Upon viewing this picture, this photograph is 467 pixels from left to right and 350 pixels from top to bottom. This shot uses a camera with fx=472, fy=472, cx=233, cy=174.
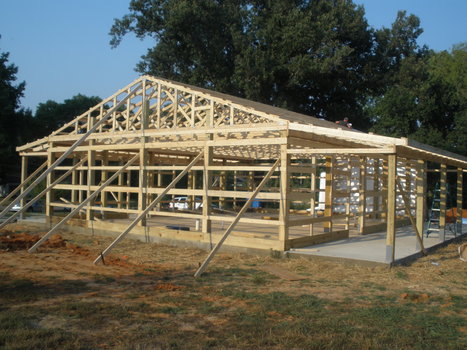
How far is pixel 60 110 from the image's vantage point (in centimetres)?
4231

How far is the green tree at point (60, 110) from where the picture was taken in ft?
131

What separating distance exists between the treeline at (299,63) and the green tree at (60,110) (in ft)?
24.8

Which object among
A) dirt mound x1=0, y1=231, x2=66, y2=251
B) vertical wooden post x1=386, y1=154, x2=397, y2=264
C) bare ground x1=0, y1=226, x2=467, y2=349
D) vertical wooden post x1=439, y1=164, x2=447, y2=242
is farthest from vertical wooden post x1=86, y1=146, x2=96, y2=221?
vertical wooden post x1=439, y1=164, x2=447, y2=242

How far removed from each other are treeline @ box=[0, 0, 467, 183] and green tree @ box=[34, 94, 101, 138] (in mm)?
7546

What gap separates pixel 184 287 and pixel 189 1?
23.0m

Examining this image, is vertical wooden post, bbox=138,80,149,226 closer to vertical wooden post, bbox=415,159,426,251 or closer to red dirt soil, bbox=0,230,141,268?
red dirt soil, bbox=0,230,141,268

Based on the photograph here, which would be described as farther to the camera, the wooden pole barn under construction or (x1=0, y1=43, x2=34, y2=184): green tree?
(x1=0, y1=43, x2=34, y2=184): green tree

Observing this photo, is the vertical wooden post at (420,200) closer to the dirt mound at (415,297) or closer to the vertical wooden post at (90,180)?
the dirt mound at (415,297)

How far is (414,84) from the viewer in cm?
2731

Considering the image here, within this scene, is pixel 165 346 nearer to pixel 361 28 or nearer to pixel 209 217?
pixel 209 217

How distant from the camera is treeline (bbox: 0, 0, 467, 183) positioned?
85.2ft

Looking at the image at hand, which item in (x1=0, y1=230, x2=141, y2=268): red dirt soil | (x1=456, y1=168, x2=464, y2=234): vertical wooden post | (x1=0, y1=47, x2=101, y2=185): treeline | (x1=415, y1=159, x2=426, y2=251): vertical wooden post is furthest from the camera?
(x1=0, y1=47, x2=101, y2=185): treeline

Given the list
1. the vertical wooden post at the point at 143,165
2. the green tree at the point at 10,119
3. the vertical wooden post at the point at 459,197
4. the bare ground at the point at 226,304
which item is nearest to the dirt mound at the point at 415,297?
the bare ground at the point at 226,304

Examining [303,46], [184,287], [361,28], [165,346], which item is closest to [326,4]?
[361,28]
